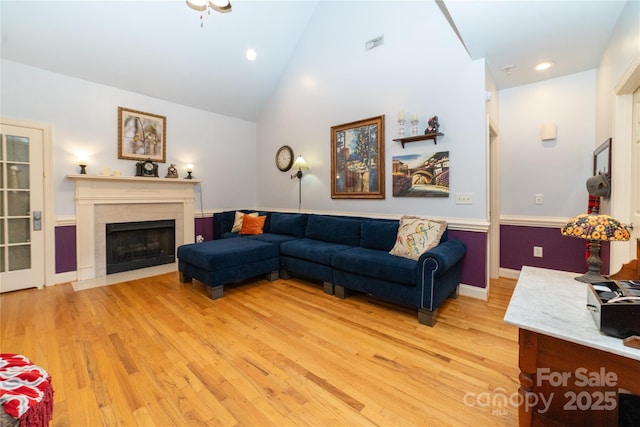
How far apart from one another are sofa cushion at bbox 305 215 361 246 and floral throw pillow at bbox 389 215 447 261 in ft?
2.15

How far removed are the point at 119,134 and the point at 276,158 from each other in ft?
8.13

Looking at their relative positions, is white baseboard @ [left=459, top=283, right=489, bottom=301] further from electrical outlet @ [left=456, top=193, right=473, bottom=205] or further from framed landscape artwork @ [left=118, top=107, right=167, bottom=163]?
framed landscape artwork @ [left=118, top=107, right=167, bottom=163]

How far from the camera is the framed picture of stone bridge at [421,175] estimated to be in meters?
3.08

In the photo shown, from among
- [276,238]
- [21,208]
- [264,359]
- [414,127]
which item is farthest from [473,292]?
[21,208]

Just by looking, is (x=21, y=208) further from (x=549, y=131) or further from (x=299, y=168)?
(x=549, y=131)

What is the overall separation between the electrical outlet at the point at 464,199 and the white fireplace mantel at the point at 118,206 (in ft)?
13.4

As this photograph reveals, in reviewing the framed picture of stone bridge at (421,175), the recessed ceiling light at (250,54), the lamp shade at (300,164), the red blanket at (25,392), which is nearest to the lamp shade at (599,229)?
the framed picture of stone bridge at (421,175)

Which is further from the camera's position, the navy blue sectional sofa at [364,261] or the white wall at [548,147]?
the white wall at [548,147]

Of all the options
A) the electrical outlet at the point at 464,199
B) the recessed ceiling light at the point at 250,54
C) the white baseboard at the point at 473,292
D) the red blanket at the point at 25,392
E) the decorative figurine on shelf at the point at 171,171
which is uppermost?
the recessed ceiling light at the point at 250,54

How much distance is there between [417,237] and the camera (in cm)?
280

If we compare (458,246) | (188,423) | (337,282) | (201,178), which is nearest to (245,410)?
(188,423)

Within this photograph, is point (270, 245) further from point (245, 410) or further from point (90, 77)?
point (90, 77)

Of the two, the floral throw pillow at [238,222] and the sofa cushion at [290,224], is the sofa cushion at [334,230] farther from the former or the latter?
the floral throw pillow at [238,222]

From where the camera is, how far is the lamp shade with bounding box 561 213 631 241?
1.26 m
